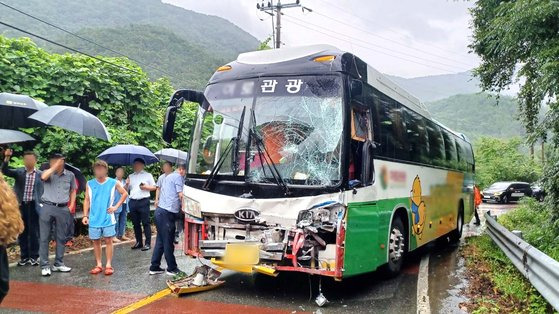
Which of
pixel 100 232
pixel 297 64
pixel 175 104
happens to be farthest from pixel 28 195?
pixel 297 64

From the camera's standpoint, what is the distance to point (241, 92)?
20.1 ft

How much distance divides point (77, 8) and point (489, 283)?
8967 centimetres

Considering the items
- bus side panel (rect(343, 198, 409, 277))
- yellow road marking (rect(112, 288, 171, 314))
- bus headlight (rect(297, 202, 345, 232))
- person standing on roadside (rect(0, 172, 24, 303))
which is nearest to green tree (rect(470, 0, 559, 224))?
bus side panel (rect(343, 198, 409, 277))

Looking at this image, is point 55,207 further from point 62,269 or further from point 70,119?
point 70,119

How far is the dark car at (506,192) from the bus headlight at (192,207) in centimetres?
3125

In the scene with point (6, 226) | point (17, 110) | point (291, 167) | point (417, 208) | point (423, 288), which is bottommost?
point (423, 288)

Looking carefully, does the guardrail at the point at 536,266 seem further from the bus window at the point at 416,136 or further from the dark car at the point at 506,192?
the dark car at the point at 506,192

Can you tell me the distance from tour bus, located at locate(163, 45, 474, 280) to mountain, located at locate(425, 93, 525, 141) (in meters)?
95.9

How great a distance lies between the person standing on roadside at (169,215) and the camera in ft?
22.5

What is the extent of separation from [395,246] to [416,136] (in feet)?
8.04

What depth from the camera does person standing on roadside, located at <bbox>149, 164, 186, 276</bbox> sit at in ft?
22.5

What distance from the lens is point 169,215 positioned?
6.91 m

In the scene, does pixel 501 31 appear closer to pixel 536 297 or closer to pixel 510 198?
pixel 536 297

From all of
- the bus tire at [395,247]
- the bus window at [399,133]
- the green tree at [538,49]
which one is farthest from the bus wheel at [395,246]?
the green tree at [538,49]
